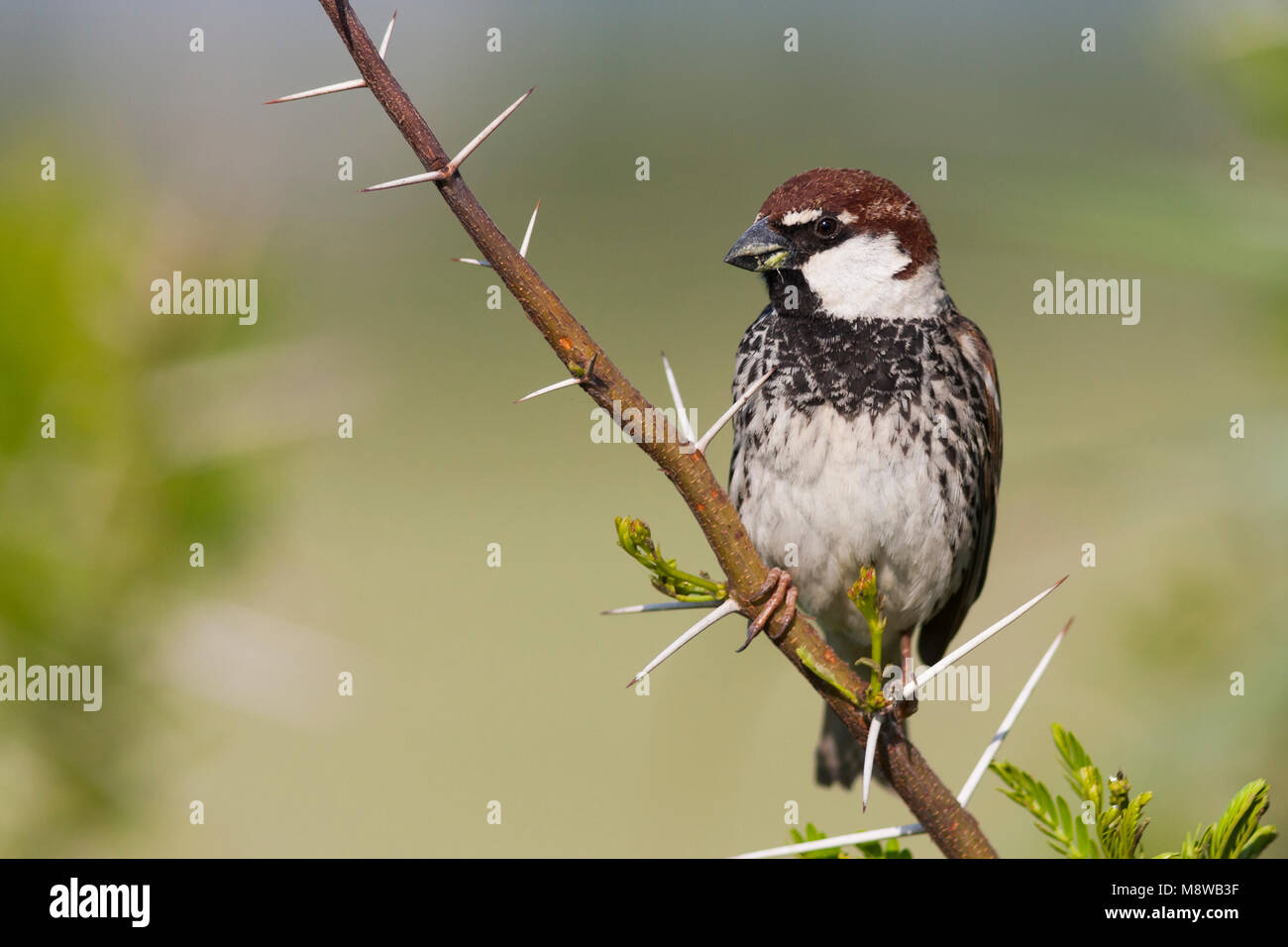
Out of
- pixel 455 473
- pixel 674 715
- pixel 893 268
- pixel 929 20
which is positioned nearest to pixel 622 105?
pixel 929 20

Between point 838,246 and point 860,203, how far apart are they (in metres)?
0.11

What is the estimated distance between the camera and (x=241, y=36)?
16.5 m

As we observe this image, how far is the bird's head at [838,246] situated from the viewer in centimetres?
265

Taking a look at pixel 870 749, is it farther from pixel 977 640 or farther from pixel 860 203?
pixel 860 203

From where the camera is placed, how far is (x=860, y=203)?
2.71 m

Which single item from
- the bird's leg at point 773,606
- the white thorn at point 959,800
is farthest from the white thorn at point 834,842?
the bird's leg at point 773,606

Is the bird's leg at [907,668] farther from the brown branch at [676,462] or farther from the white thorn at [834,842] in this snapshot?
the white thorn at [834,842]

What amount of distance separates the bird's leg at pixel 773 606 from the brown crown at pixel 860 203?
1.14m

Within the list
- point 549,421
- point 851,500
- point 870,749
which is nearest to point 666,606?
point 870,749

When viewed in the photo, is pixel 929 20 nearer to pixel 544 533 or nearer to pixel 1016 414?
pixel 1016 414

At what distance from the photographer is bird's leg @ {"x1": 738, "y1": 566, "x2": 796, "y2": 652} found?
5.33ft

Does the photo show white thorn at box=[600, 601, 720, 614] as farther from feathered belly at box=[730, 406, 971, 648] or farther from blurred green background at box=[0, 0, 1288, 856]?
feathered belly at box=[730, 406, 971, 648]

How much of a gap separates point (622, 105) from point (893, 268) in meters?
11.6

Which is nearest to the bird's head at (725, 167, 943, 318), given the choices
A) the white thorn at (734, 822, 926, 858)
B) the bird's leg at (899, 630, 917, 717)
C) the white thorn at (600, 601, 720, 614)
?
the bird's leg at (899, 630, 917, 717)
